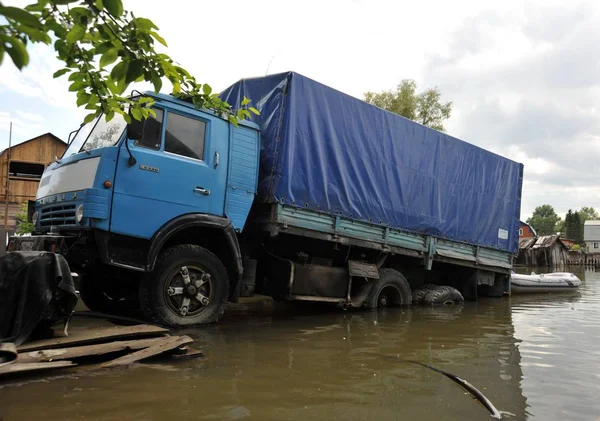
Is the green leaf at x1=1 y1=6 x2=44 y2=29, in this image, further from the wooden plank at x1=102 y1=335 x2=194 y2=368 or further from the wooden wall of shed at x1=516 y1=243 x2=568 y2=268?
the wooden wall of shed at x1=516 y1=243 x2=568 y2=268

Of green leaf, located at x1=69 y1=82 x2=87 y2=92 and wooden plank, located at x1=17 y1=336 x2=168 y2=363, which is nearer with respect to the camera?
green leaf, located at x1=69 y1=82 x2=87 y2=92

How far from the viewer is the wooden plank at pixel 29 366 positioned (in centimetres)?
324

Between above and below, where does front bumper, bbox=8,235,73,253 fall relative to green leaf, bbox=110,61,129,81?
below

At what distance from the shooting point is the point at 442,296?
9.15m

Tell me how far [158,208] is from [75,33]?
11.6 ft

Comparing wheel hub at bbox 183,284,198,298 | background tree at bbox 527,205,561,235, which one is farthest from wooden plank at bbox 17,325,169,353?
background tree at bbox 527,205,561,235

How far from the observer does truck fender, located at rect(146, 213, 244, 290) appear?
16.7 feet

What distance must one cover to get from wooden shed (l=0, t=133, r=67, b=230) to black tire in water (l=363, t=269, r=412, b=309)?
1808 centimetres

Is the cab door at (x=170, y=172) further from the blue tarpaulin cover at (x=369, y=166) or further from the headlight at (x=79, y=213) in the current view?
the blue tarpaulin cover at (x=369, y=166)

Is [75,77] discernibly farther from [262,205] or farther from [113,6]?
[262,205]

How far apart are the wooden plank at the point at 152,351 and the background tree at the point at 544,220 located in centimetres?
10941

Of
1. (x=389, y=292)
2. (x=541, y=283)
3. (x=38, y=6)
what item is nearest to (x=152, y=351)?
(x=38, y=6)

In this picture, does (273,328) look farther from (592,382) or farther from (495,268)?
(495,268)

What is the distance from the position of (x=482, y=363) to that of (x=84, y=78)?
4.38 meters
